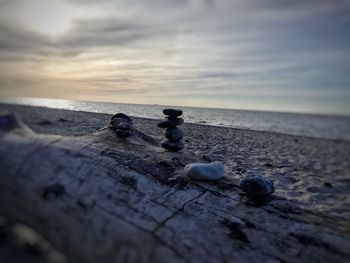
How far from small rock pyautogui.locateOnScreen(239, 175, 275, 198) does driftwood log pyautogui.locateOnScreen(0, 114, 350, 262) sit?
12cm

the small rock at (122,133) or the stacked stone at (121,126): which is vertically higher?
the stacked stone at (121,126)

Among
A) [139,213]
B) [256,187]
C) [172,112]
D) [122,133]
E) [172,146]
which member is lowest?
[139,213]

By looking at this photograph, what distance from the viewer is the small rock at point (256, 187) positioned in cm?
369

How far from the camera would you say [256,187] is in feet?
12.1

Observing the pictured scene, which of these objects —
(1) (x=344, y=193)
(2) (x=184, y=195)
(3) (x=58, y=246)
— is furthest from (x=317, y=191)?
(3) (x=58, y=246)

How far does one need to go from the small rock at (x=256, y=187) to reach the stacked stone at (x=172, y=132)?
1.68m

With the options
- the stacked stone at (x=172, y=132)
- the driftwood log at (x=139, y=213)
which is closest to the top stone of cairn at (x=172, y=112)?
the stacked stone at (x=172, y=132)

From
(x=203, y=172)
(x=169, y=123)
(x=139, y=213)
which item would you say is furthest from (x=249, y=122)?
(x=139, y=213)

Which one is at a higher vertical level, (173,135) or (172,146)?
(173,135)

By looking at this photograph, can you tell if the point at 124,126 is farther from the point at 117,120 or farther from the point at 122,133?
the point at 117,120

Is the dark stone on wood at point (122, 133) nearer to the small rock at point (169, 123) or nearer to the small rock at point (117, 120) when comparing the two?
the small rock at point (117, 120)

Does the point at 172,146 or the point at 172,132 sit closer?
the point at 172,146

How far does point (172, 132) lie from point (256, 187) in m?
2.04

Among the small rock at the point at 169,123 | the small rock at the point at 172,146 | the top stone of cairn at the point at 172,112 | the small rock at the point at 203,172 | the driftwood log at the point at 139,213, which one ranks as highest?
the top stone of cairn at the point at 172,112
